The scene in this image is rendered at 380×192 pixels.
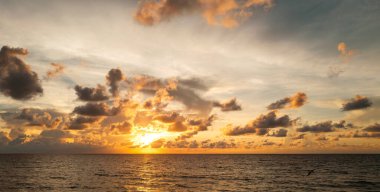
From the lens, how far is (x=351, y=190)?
61.7 m

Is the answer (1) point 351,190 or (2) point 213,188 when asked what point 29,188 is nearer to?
(2) point 213,188

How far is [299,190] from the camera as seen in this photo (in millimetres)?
60562

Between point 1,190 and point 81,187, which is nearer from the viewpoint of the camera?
point 1,190

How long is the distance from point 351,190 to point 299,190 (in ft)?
35.6

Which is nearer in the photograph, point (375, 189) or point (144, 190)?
point (144, 190)

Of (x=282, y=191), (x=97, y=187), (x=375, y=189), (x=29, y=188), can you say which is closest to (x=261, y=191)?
(x=282, y=191)

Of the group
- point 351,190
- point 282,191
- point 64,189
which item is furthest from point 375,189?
point 64,189

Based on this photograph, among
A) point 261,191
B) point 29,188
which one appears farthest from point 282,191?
point 29,188

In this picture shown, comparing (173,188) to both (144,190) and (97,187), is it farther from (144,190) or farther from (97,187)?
(97,187)

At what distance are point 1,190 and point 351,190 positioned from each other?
66.8 meters

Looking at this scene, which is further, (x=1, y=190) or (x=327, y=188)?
(x=327, y=188)

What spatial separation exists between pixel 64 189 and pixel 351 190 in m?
56.1

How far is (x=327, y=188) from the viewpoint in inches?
2501

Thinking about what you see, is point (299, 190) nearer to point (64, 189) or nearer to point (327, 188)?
point (327, 188)
